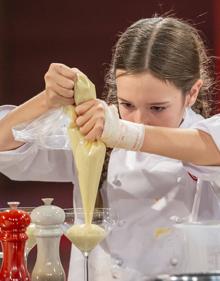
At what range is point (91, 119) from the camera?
104 cm

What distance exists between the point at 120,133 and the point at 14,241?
25cm

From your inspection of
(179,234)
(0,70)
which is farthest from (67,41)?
(179,234)

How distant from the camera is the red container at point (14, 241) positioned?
933mm

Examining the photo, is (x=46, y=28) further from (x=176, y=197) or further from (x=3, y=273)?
(x=3, y=273)

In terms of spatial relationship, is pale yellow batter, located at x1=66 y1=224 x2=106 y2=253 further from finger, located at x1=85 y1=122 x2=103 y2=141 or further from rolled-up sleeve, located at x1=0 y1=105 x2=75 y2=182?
rolled-up sleeve, located at x1=0 y1=105 x2=75 y2=182

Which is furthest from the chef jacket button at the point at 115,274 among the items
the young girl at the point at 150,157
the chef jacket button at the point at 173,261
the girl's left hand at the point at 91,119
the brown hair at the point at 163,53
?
the girl's left hand at the point at 91,119

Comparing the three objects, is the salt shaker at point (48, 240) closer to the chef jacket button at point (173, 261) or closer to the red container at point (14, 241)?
the red container at point (14, 241)

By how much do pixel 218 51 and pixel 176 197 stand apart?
148 cm

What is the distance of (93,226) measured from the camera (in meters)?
1.01

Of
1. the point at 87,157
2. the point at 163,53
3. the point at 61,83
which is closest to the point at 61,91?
the point at 61,83

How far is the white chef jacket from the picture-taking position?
133cm

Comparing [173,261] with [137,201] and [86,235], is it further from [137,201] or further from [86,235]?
[86,235]

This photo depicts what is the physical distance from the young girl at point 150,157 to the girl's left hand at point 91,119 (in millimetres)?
95

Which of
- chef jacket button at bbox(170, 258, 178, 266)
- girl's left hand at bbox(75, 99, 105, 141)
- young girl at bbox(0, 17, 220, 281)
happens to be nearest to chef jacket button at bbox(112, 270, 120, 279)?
young girl at bbox(0, 17, 220, 281)
